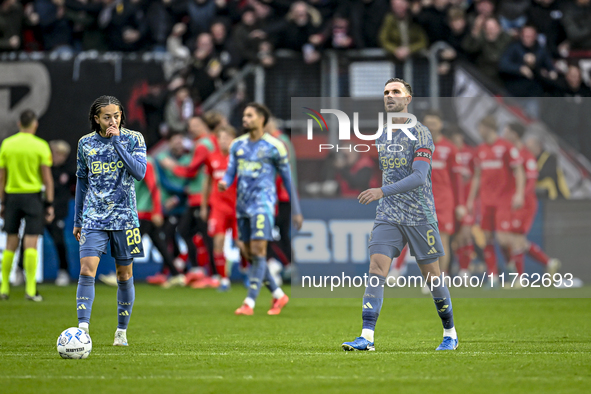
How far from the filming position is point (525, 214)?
1349 cm

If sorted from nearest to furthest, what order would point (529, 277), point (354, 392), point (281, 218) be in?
point (354, 392) < point (529, 277) < point (281, 218)

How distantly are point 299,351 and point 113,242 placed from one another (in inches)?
68.2

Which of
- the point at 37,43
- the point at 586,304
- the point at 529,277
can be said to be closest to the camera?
the point at 586,304

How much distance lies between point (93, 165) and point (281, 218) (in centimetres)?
821

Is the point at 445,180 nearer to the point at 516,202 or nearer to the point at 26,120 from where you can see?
the point at 516,202

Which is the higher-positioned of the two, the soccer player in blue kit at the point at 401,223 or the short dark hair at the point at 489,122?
the short dark hair at the point at 489,122

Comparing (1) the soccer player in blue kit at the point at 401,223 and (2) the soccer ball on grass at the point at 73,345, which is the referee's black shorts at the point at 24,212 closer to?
(2) the soccer ball on grass at the point at 73,345

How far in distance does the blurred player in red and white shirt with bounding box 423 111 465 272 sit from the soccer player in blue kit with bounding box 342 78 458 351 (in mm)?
5428

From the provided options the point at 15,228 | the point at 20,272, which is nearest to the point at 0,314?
the point at 15,228

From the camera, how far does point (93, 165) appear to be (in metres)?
7.10

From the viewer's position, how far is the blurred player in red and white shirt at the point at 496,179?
13.2 m

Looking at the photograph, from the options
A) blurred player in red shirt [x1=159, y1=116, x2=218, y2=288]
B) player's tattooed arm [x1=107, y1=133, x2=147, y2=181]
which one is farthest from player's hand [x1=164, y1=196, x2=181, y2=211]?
player's tattooed arm [x1=107, y1=133, x2=147, y2=181]

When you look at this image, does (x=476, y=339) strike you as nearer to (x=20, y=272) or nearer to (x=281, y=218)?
(x=281, y=218)

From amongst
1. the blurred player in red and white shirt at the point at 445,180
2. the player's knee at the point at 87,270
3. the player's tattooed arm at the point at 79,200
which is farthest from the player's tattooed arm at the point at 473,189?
the player's knee at the point at 87,270
